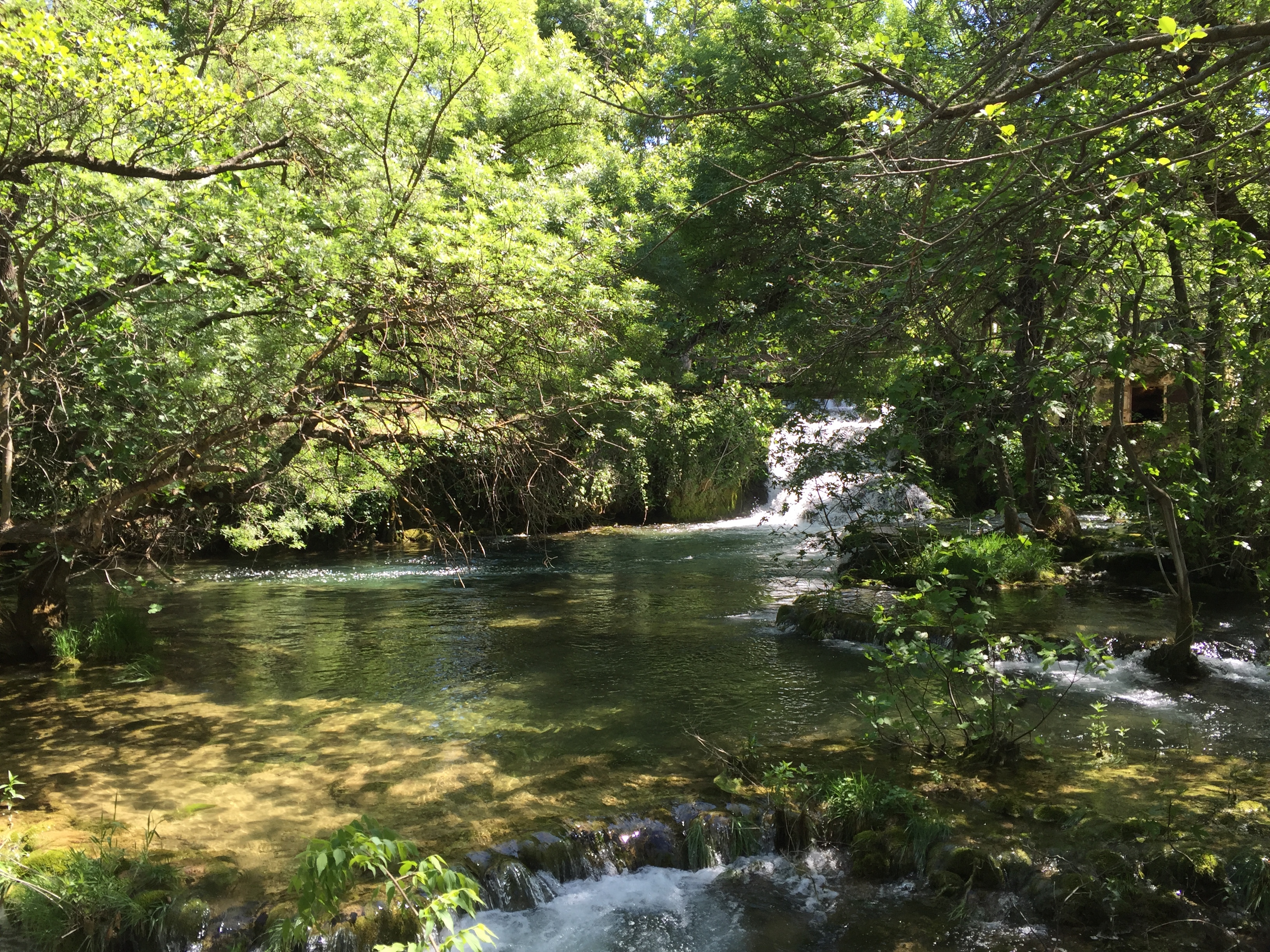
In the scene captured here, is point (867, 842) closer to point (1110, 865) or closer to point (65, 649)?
point (1110, 865)

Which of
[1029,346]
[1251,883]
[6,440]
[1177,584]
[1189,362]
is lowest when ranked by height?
[1251,883]

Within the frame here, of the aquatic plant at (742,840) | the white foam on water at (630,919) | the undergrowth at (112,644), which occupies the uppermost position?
the undergrowth at (112,644)

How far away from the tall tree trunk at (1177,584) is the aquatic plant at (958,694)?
1109mm

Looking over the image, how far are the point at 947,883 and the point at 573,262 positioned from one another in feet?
23.6

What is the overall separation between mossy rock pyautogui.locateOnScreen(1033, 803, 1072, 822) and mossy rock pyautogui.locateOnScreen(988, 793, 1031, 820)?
55mm

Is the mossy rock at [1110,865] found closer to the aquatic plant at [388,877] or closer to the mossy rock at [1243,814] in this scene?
the mossy rock at [1243,814]

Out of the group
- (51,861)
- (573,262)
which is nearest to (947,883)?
(51,861)

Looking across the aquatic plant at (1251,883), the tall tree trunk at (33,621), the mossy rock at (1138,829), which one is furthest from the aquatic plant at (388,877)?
the tall tree trunk at (33,621)

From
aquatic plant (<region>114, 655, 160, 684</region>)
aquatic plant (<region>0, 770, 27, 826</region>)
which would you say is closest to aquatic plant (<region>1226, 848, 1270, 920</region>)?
aquatic plant (<region>0, 770, 27, 826</region>)

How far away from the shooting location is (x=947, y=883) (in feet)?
16.3

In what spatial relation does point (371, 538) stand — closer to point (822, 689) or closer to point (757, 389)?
point (757, 389)

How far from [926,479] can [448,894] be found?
322 inches

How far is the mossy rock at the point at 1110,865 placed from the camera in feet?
15.7

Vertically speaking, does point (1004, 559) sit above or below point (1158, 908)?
above
